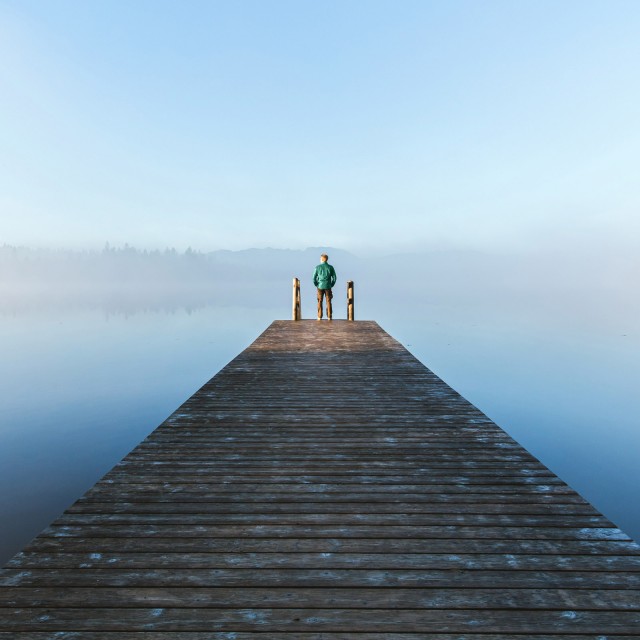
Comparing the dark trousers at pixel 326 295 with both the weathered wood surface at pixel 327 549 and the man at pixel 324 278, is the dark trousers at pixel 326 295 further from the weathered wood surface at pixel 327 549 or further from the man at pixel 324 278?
the weathered wood surface at pixel 327 549

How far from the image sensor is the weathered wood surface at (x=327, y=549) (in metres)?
2.19

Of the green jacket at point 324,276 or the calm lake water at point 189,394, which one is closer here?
the calm lake water at point 189,394

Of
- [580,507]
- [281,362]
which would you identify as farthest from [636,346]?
[580,507]

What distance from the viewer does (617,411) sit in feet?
54.2

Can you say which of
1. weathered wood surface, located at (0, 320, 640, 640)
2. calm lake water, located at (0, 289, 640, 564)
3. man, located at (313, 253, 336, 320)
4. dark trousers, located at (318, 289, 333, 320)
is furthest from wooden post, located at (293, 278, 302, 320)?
weathered wood surface, located at (0, 320, 640, 640)

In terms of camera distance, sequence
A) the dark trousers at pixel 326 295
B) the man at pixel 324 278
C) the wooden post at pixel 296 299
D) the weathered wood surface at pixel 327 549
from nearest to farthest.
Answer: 1. the weathered wood surface at pixel 327 549
2. the man at pixel 324 278
3. the dark trousers at pixel 326 295
4. the wooden post at pixel 296 299

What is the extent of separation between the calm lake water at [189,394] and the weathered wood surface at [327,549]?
5.46m

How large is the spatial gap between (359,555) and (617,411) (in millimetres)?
18108

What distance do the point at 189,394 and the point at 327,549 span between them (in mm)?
17511

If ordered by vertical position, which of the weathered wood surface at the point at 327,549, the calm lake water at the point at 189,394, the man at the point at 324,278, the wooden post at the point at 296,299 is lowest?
the calm lake water at the point at 189,394

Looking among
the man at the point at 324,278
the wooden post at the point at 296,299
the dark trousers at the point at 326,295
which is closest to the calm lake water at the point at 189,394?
the wooden post at the point at 296,299

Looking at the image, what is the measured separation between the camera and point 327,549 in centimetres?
275

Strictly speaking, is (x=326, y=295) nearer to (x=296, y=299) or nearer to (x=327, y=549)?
(x=296, y=299)

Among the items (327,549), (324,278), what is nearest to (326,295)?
(324,278)
